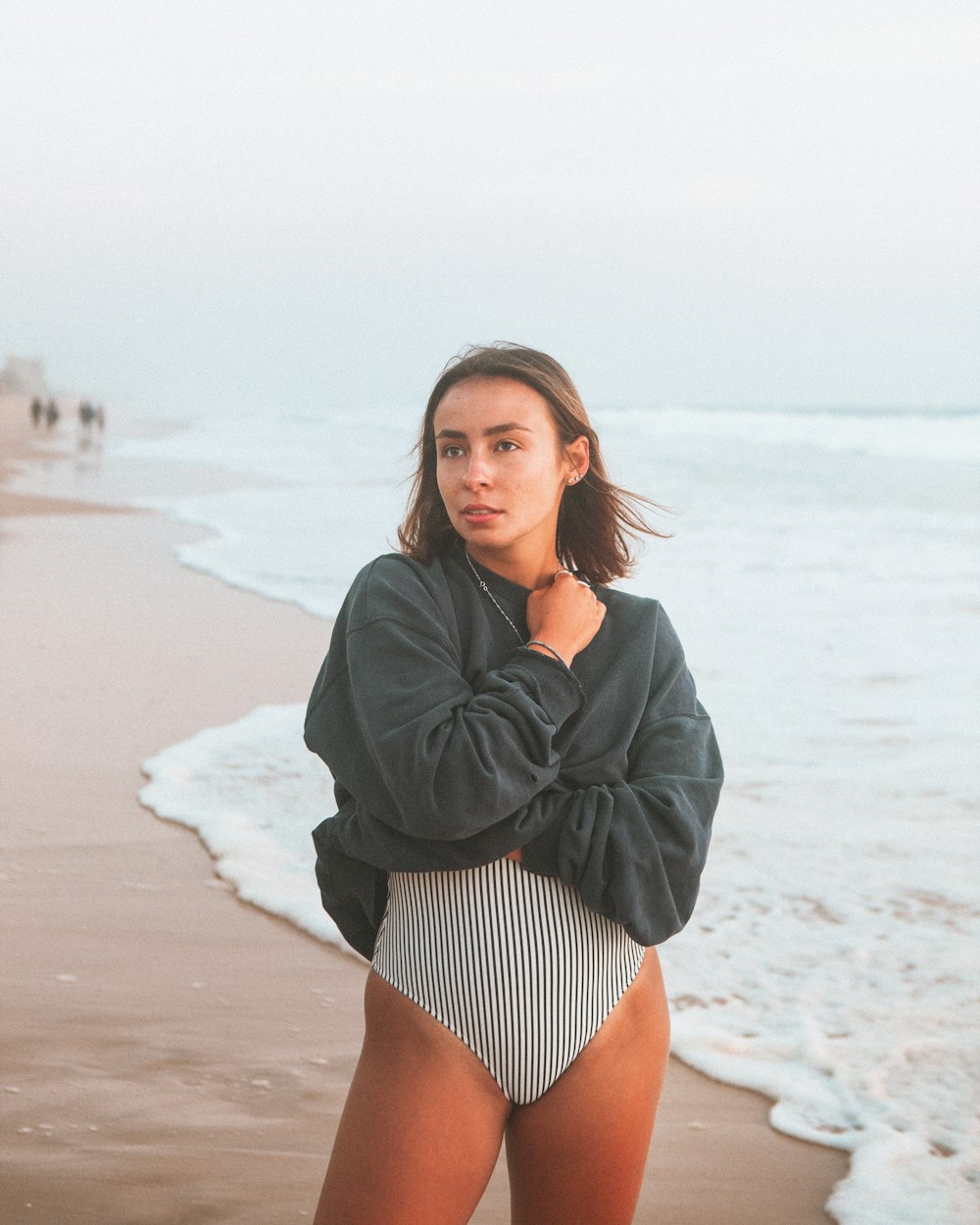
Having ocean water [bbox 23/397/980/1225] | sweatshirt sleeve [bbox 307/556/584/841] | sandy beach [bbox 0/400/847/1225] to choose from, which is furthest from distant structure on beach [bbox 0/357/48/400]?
sweatshirt sleeve [bbox 307/556/584/841]

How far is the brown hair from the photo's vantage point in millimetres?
2273

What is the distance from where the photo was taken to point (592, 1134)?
6.77 feet

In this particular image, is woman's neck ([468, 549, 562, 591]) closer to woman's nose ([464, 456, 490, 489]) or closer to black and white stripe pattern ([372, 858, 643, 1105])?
woman's nose ([464, 456, 490, 489])

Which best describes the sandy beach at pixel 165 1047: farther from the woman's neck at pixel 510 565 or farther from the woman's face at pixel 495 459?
the woman's face at pixel 495 459

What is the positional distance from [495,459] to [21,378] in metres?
130

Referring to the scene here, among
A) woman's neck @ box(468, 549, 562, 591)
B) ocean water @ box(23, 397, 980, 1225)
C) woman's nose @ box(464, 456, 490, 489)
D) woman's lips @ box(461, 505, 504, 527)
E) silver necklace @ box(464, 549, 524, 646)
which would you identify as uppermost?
woman's nose @ box(464, 456, 490, 489)

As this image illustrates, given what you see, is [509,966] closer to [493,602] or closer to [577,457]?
[493,602]

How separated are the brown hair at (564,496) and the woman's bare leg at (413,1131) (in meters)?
0.79

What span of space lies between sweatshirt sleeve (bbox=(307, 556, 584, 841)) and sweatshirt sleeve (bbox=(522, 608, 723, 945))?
10 cm

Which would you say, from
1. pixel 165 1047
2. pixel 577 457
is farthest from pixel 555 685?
pixel 165 1047

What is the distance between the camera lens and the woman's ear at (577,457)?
237cm

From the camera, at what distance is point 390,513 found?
63.9 ft

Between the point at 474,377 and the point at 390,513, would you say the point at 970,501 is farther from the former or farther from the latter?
the point at 474,377

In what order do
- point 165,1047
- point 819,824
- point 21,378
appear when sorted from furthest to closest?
point 21,378 < point 819,824 < point 165,1047
